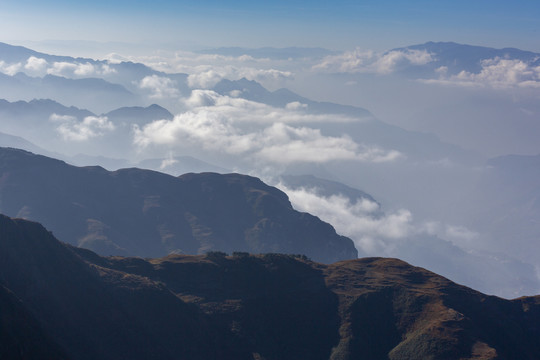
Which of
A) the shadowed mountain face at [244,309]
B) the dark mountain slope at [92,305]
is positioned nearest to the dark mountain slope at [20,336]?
the shadowed mountain face at [244,309]

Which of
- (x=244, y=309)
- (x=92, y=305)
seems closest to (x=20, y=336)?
(x=92, y=305)

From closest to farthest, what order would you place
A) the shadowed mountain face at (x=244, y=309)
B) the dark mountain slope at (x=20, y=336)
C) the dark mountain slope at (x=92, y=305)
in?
1. the dark mountain slope at (x=20, y=336)
2. the dark mountain slope at (x=92, y=305)
3. the shadowed mountain face at (x=244, y=309)

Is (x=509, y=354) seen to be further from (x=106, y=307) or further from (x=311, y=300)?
(x=106, y=307)

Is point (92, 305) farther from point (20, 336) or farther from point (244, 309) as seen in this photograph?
point (244, 309)

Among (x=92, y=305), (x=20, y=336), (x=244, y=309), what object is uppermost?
(x=244, y=309)

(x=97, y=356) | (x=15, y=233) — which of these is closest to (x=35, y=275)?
(x=15, y=233)

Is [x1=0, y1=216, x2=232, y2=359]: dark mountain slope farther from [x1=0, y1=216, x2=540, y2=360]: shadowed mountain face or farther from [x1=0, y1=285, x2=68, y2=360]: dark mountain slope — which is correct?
[x1=0, y1=285, x2=68, y2=360]: dark mountain slope

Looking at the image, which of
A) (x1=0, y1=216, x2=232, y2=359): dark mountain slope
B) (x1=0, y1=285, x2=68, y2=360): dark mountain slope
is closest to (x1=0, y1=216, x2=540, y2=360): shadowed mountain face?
(x1=0, y1=216, x2=232, y2=359): dark mountain slope

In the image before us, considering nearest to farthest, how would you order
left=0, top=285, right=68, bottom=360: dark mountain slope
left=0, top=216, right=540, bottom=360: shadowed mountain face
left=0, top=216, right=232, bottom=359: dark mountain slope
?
left=0, top=285, right=68, bottom=360: dark mountain slope < left=0, top=216, right=232, bottom=359: dark mountain slope < left=0, top=216, right=540, bottom=360: shadowed mountain face

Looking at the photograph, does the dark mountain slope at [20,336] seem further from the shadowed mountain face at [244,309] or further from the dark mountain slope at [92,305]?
the dark mountain slope at [92,305]
